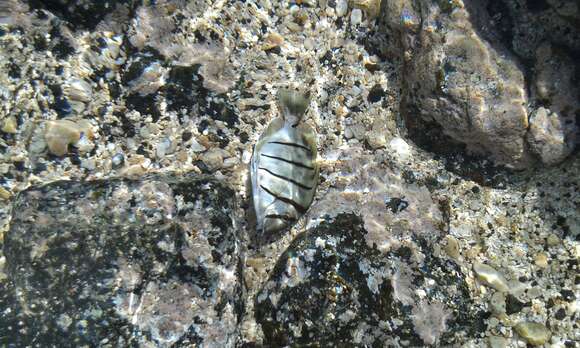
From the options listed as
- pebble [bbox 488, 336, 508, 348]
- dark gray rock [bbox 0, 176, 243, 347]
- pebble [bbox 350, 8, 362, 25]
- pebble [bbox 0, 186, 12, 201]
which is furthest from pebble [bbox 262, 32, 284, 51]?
pebble [bbox 488, 336, 508, 348]

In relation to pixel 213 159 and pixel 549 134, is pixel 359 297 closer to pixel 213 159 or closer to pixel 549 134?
pixel 213 159

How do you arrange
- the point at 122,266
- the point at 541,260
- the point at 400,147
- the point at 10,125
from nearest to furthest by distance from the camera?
1. the point at 122,266
2. the point at 10,125
3. the point at 541,260
4. the point at 400,147

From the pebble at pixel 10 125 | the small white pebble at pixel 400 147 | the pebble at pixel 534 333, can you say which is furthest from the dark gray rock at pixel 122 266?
the pebble at pixel 534 333

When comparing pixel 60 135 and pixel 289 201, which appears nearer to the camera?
pixel 60 135

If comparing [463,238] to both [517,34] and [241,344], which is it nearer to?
[517,34]

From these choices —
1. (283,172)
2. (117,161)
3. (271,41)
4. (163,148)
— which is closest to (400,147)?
(283,172)
